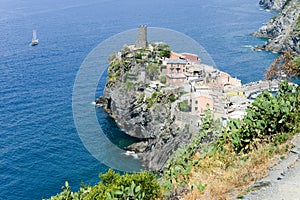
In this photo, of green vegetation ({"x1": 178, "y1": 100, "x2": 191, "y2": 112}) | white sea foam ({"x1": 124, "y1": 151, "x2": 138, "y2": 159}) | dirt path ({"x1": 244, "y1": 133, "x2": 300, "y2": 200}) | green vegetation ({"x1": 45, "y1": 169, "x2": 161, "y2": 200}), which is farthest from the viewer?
white sea foam ({"x1": 124, "y1": 151, "x2": 138, "y2": 159})

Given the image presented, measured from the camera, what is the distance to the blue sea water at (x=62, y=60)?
→ 28.5m

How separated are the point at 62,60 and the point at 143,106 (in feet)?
77.6

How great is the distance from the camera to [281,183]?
6234 mm

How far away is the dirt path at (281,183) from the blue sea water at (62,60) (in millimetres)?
20614

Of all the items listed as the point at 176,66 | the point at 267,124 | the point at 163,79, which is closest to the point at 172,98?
the point at 163,79

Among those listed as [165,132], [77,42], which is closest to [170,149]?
[165,132]

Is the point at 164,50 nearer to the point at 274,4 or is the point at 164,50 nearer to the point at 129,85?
the point at 129,85

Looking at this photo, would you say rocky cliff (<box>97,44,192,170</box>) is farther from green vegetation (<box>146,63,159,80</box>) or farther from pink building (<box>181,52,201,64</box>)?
pink building (<box>181,52,201,64</box>)

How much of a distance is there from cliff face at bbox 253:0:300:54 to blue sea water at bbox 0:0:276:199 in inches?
109

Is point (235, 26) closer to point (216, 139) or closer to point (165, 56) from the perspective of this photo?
point (165, 56)

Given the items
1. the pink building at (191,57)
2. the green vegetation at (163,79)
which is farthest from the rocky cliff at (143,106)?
the pink building at (191,57)

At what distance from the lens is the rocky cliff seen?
93.2ft

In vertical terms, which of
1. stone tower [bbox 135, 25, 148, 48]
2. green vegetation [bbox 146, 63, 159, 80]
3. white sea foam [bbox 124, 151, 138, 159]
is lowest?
white sea foam [bbox 124, 151, 138, 159]

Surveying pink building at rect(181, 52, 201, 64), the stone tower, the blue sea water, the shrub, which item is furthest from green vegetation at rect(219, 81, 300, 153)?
the stone tower
